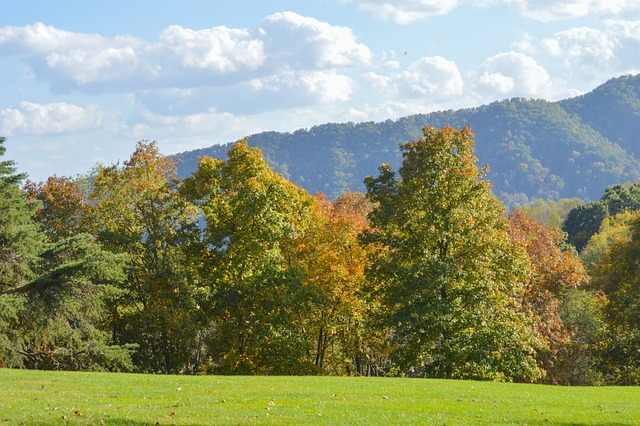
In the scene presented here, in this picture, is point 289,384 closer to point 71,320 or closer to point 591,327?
point 71,320

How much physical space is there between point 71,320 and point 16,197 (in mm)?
7067

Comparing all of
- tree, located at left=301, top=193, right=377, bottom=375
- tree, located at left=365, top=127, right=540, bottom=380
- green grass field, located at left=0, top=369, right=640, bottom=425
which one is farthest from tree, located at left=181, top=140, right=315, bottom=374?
green grass field, located at left=0, top=369, right=640, bottom=425

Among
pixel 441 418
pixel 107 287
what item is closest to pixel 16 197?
pixel 107 287

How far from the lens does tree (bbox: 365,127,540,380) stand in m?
33.0

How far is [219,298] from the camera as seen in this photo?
3841 cm

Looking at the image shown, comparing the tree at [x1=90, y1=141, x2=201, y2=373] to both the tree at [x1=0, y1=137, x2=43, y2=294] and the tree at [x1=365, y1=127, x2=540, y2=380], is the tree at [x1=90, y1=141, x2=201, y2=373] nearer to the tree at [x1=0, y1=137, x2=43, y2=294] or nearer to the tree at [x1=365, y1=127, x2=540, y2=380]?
the tree at [x1=0, y1=137, x2=43, y2=294]

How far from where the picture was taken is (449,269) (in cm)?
3312

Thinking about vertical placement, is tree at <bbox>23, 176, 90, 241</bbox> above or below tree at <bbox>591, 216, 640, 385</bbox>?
above

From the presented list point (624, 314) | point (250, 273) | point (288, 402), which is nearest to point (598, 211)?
point (624, 314)

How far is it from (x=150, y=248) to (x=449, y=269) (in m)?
18.5

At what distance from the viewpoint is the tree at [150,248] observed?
40.6 meters

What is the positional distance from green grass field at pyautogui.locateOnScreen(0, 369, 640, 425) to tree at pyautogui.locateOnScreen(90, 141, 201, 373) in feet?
43.3

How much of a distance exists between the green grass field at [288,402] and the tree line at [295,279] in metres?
6.74

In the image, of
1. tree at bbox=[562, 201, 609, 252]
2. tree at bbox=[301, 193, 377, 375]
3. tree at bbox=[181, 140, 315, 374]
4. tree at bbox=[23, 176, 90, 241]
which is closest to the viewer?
tree at bbox=[181, 140, 315, 374]
